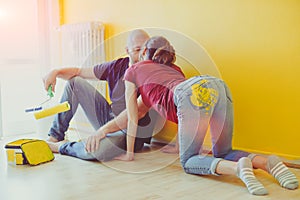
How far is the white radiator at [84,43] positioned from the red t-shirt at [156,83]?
28.3 inches

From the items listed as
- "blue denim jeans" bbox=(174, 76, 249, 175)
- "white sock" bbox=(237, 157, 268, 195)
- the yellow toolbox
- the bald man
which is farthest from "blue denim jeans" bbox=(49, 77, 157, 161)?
"white sock" bbox=(237, 157, 268, 195)

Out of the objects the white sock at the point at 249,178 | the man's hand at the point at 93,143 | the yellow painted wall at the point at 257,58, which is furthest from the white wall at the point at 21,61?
the white sock at the point at 249,178

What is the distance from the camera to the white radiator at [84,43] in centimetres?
239

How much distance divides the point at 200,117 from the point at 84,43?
1.16m

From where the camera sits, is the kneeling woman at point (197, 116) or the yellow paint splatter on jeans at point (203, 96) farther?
the yellow paint splatter on jeans at point (203, 96)

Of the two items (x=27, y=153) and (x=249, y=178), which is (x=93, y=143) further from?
(x=249, y=178)

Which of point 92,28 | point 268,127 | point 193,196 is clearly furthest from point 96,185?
point 92,28

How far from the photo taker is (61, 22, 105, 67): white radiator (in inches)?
94.1

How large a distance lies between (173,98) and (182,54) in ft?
1.75

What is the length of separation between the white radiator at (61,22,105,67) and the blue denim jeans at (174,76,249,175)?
0.97 m

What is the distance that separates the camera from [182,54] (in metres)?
2.04

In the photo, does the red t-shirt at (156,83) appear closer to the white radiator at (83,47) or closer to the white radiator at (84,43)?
the white radiator at (83,47)

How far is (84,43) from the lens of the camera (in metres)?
2.43

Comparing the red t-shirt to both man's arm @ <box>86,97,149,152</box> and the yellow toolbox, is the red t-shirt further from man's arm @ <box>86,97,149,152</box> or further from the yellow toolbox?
the yellow toolbox
